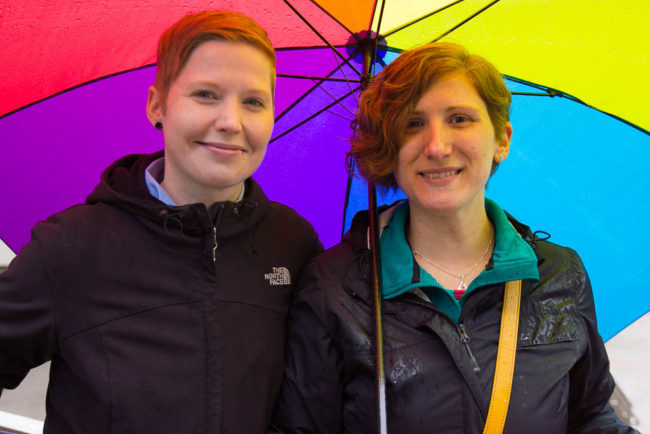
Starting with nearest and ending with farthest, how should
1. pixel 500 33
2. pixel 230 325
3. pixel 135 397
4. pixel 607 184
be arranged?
pixel 135 397
pixel 230 325
pixel 500 33
pixel 607 184

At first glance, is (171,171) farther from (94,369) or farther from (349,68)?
(349,68)

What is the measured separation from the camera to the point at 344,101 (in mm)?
2424

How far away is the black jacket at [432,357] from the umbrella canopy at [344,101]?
1.92 feet

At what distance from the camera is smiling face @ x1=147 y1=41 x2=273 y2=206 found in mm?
1674

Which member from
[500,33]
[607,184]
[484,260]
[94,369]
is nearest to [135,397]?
[94,369]

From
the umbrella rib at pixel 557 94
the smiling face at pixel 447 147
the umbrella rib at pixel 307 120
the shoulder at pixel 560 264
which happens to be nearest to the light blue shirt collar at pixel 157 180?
the umbrella rib at pixel 307 120

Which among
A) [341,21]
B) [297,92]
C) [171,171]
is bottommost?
[171,171]

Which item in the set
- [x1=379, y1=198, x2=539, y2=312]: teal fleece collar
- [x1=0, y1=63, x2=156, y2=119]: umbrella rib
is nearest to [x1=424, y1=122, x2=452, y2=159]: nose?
[x1=379, y1=198, x2=539, y2=312]: teal fleece collar

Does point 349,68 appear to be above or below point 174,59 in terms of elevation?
above

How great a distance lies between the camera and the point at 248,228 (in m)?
1.87

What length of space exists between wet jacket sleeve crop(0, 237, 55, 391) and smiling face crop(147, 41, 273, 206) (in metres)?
0.46

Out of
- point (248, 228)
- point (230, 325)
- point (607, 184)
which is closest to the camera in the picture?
point (230, 325)

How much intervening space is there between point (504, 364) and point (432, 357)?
219 mm

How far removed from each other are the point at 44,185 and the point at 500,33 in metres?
1.88
